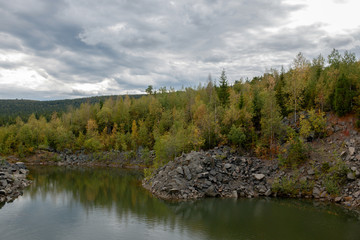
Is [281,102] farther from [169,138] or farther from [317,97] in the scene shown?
[169,138]

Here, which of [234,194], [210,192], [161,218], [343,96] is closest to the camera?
[161,218]

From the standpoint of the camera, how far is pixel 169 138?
62000 millimetres

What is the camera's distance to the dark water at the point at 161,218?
2900 centimetres

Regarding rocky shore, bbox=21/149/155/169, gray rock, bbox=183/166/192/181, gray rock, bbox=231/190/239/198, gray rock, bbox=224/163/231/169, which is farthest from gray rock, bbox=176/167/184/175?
rocky shore, bbox=21/149/155/169

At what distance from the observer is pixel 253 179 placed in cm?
4784

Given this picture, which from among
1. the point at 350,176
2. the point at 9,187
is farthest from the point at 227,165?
the point at 9,187

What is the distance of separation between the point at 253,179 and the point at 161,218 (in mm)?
20862

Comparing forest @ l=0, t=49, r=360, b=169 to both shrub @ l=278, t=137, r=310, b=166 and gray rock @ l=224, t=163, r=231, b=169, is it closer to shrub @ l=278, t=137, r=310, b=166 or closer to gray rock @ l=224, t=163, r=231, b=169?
shrub @ l=278, t=137, r=310, b=166

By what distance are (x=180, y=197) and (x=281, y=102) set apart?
3709 cm

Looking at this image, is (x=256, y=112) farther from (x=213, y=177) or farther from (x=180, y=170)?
(x=180, y=170)

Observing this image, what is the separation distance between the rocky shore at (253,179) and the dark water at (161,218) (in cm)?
231

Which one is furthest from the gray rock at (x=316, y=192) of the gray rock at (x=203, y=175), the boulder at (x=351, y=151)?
the gray rock at (x=203, y=175)

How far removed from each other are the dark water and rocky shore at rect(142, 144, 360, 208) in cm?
231

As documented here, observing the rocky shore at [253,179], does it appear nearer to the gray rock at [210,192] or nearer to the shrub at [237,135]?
the gray rock at [210,192]
